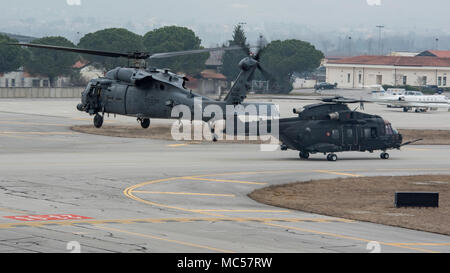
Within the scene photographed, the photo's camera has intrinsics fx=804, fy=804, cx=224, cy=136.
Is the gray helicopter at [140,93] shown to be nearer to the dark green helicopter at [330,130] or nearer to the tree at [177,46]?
the dark green helicopter at [330,130]

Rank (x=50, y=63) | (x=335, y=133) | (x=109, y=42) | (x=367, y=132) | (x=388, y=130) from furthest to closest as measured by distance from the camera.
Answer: (x=109, y=42) < (x=50, y=63) < (x=388, y=130) < (x=367, y=132) < (x=335, y=133)

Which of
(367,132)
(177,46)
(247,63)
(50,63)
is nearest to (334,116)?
(367,132)

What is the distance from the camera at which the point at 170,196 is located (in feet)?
127

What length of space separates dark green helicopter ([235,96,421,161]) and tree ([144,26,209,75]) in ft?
346

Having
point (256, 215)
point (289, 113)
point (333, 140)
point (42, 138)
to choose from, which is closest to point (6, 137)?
point (42, 138)

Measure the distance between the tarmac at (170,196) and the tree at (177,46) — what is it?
90.9 m

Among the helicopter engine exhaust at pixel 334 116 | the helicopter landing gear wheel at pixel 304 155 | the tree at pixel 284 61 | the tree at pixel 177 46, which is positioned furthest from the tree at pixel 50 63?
the helicopter engine exhaust at pixel 334 116

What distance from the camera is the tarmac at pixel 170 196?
2652 centimetres

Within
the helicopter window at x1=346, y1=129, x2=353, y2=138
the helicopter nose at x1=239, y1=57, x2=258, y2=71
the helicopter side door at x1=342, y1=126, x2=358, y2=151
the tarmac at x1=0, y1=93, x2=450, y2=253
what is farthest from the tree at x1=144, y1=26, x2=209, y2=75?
the helicopter window at x1=346, y1=129, x2=353, y2=138

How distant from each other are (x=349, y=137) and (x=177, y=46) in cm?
12185

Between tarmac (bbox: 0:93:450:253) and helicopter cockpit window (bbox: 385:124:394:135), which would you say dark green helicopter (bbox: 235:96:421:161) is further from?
tarmac (bbox: 0:93:450:253)

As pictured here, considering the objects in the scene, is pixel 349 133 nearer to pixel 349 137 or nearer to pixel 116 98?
pixel 349 137

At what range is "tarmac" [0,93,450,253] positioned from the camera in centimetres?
2652
